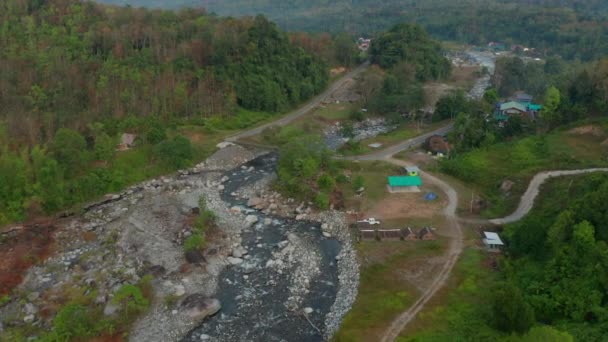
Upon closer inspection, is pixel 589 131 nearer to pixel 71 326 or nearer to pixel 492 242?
pixel 492 242

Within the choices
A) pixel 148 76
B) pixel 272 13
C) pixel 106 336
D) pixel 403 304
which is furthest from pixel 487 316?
pixel 272 13

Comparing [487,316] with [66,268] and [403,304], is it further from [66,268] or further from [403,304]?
[66,268]

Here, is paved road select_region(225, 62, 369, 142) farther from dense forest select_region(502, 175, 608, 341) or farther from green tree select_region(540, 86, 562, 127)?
dense forest select_region(502, 175, 608, 341)

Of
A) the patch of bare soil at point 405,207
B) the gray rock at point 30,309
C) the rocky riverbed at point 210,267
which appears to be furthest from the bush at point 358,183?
the gray rock at point 30,309

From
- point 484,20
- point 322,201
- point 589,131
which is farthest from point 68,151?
point 484,20

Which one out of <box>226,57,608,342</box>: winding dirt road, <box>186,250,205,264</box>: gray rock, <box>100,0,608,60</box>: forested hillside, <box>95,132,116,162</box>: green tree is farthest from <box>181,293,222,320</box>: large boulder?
<box>100,0,608,60</box>: forested hillside

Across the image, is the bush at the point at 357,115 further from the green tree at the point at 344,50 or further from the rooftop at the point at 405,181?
the rooftop at the point at 405,181

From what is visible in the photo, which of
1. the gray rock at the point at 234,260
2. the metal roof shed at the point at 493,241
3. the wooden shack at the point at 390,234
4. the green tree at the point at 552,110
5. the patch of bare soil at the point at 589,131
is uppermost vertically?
the green tree at the point at 552,110
